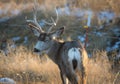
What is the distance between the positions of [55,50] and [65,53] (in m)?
0.66

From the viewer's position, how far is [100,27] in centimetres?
1877

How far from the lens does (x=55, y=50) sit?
836 cm

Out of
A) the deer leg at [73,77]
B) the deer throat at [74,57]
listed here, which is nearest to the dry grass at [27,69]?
the deer leg at [73,77]

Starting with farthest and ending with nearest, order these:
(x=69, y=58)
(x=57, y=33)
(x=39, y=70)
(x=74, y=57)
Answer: (x=39, y=70) < (x=57, y=33) < (x=69, y=58) < (x=74, y=57)

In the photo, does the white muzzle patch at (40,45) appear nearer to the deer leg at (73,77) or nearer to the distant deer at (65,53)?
the distant deer at (65,53)

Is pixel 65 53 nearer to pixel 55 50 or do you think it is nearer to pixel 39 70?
pixel 55 50

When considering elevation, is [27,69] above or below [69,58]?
below

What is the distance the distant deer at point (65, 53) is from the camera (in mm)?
7426

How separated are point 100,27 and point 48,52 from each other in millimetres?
10484

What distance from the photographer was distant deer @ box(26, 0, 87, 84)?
24.4 feet

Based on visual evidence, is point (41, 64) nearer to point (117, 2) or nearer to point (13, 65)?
point (13, 65)

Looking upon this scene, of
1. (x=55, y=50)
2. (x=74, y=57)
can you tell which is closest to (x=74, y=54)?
(x=74, y=57)

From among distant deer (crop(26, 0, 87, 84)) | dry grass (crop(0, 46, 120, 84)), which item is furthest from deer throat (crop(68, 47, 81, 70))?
dry grass (crop(0, 46, 120, 84))

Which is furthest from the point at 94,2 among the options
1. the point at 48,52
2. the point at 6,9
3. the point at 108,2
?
the point at 48,52
